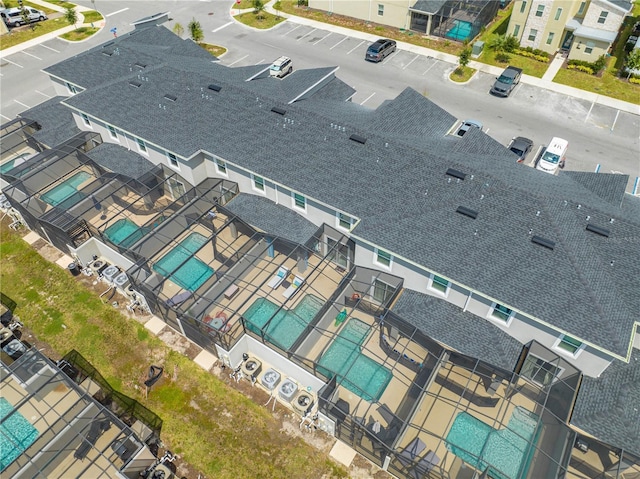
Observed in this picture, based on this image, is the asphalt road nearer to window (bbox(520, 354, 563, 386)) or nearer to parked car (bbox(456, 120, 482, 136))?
parked car (bbox(456, 120, 482, 136))

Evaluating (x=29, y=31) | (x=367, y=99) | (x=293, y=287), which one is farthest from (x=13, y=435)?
(x=29, y=31)

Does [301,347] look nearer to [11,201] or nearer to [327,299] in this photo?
[327,299]

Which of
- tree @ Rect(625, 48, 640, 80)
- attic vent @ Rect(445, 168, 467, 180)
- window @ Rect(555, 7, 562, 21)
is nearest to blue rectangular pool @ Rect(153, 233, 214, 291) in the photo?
attic vent @ Rect(445, 168, 467, 180)

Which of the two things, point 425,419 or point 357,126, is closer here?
point 425,419

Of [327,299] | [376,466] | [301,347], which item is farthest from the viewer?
[327,299]

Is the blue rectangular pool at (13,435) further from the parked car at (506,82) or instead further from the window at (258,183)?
the parked car at (506,82)

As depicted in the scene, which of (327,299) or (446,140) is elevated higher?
(446,140)

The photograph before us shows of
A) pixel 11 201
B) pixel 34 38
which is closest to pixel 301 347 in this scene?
pixel 11 201
